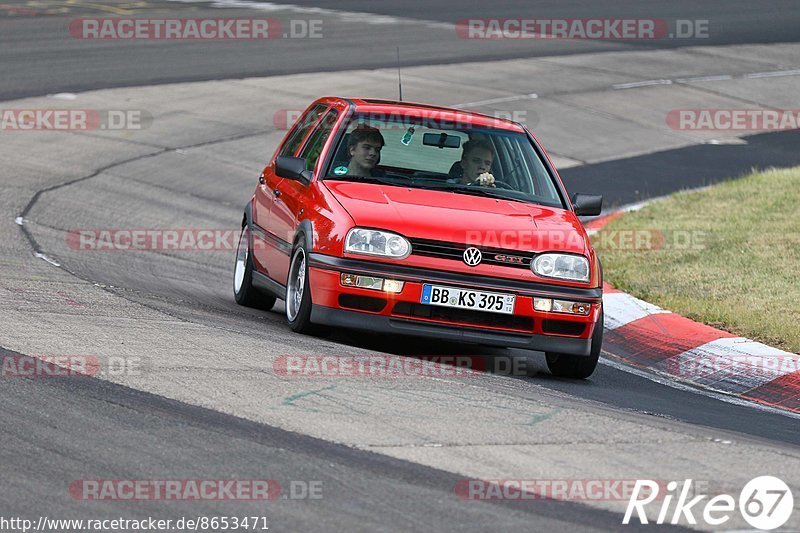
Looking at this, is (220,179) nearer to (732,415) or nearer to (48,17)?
(732,415)

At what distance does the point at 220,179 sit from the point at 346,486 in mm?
11689

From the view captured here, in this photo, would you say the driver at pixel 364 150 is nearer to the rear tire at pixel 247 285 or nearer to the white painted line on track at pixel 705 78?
the rear tire at pixel 247 285

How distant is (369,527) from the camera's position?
511cm

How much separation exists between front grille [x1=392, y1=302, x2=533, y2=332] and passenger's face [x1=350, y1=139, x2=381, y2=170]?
1.44m

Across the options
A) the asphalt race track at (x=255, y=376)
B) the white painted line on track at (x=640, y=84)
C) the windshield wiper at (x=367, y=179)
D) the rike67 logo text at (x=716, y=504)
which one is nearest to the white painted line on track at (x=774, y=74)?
the white painted line on track at (x=640, y=84)

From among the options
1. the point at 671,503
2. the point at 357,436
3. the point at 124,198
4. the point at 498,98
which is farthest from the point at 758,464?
the point at 498,98

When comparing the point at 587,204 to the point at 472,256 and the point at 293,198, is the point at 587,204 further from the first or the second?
the point at 293,198

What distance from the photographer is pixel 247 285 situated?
10664 millimetres

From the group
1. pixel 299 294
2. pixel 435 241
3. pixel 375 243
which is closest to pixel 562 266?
pixel 435 241

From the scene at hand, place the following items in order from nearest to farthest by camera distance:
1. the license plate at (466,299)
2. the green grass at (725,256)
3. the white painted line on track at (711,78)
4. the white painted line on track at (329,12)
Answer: the license plate at (466,299), the green grass at (725,256), the white painted line on track at (711,78), the white painted line on track at (329,12)

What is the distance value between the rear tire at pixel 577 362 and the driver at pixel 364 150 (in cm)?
172

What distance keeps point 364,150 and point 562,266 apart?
5.74ft

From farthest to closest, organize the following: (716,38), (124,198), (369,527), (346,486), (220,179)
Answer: (716,38) < (220,179) < (124,198) < (346,486) < (369,527)

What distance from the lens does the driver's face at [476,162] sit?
957cm
